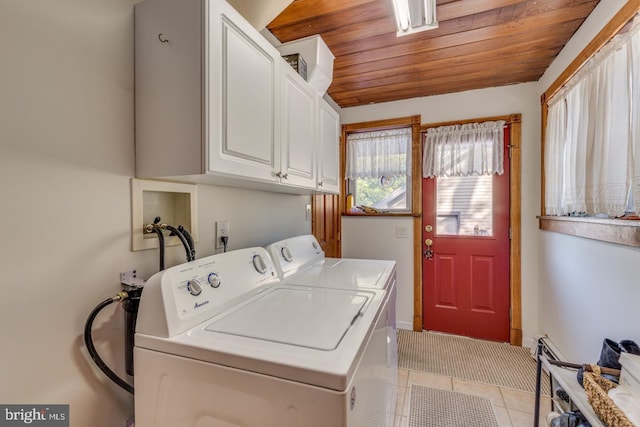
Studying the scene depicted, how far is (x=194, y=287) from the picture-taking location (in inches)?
37.9

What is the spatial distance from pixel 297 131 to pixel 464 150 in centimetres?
189

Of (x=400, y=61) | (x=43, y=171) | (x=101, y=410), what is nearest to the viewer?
(x=43, y=171)

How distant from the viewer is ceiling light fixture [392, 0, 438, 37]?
143 centimetres

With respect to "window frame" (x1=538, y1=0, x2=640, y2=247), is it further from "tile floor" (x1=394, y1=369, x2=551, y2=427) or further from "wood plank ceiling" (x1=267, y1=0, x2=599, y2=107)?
"tile floor" (x1=394, y1=369, x2=551, y2=427)

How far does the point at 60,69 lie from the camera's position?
0.83 metres

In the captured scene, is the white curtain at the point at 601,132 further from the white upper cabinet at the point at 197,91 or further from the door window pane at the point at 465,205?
the white upper cabinet at the point at 197,91

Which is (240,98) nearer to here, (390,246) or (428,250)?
(390,246)

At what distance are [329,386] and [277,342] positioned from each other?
0.67 ft

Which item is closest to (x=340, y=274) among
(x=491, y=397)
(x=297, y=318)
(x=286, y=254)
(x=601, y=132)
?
(x=286, y=254)

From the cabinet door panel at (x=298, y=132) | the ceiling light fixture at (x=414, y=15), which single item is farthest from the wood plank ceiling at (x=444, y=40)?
the cabinet door panel at (x=298, y=132)

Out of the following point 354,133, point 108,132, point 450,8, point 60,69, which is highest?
point 450,8

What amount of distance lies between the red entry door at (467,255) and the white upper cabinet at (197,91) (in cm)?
219

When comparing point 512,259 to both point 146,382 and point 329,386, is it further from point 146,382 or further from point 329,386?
point 146,382

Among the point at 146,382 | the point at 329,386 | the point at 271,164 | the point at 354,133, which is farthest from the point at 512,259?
the point at 146,382
